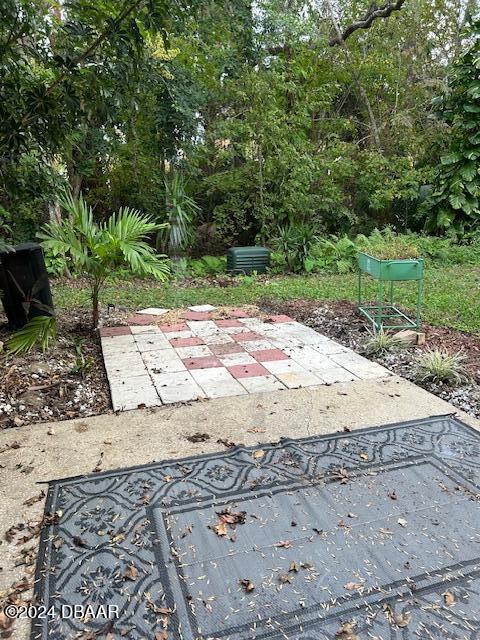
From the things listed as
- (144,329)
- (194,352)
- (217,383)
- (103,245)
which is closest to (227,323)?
(144,329)

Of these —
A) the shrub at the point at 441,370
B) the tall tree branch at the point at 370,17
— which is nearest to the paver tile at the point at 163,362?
the shrub at the point at 441,370

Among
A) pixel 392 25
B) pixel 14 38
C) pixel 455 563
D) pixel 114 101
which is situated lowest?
pixel 455 563

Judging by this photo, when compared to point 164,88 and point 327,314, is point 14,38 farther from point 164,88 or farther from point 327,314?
point 164,88

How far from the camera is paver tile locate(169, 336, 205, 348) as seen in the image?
3.82m

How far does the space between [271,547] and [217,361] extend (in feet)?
6.32

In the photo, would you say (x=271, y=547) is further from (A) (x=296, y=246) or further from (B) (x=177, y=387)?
(A) (x=296, y=246)

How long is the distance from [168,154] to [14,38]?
4.48 metres

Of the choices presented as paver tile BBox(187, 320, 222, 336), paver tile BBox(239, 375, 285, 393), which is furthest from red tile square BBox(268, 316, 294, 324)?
paver tile BBox(239, 375, 285, 393)

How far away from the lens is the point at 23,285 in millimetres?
3740

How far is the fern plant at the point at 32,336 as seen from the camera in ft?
10.9

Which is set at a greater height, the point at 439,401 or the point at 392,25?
the point at 392,25

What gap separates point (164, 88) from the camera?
20.2 feet

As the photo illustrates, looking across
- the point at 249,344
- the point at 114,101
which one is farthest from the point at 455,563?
the point at 114,101

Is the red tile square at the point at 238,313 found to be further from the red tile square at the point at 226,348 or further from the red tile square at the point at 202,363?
the red tile square at the point at 202,363
